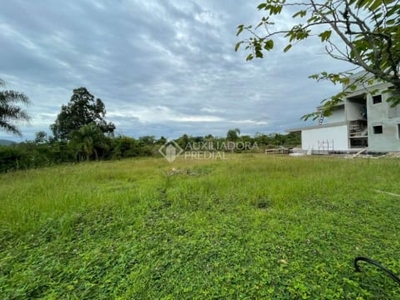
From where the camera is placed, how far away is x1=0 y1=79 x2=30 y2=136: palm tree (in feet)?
27.9

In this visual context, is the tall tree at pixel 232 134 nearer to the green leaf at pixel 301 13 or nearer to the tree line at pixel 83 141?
the tree line at pixel 83 141

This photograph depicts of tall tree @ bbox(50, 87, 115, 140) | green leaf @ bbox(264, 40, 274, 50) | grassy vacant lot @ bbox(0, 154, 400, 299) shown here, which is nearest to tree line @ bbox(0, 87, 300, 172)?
tall tree @ bbox(50, 87, 115, 140)

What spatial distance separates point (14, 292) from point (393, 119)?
1868cm

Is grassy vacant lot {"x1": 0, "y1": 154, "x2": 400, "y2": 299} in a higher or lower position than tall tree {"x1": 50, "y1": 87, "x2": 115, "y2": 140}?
lower

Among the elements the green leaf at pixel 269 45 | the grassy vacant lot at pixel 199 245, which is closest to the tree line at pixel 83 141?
the grassy vacant lot at pixel 199 245

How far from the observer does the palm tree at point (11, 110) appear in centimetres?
851

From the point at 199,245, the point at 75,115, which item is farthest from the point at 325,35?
the point at 75,115

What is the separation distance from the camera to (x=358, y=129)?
16656 millimetres

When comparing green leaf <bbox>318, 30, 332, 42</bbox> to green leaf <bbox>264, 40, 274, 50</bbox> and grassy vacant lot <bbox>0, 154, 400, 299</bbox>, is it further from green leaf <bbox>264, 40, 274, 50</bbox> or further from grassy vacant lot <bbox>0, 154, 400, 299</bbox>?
grassy vacant lot <bbox>0, 154, 400, 299</bbox>

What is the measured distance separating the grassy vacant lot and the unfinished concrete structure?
1188 cm

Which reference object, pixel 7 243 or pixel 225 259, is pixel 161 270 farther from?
pixel 7 243

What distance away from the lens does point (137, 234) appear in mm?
2461

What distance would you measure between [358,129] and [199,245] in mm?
19968

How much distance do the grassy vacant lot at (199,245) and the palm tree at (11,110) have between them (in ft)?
25.0
